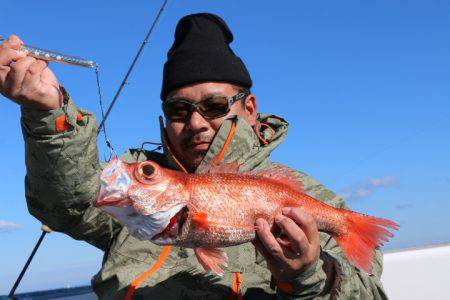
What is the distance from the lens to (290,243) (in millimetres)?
3514

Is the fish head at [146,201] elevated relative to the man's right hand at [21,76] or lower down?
lower down

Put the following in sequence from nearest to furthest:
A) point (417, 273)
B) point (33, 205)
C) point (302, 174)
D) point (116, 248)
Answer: point (33, 205)
point (116, 248)
point (302, 174)
point (417, 273)

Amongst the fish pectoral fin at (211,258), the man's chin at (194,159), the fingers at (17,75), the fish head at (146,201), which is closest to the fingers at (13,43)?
the fingers at (17,75)

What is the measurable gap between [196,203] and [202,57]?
265cm

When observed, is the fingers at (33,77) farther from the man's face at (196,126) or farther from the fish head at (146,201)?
the man's face at (196,126)

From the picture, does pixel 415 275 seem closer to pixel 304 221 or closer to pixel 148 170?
pixel 304 221

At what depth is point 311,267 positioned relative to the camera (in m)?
3.68

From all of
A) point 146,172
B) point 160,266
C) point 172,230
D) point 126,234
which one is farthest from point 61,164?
point 160,266

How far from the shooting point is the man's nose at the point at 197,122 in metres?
4.91

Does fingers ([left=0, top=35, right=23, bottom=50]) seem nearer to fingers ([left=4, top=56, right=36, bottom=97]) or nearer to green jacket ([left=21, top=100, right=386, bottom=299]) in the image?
fingers ([left=4, top=56, right=36, bottom=97])

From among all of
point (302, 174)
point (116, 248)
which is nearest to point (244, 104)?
point (302, 174)

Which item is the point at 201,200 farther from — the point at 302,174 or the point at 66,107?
the point at 302,174

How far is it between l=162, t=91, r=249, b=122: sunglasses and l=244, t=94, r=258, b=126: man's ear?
1.70 feet

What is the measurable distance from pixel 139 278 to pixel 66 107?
1.74m
